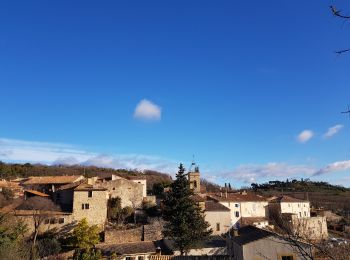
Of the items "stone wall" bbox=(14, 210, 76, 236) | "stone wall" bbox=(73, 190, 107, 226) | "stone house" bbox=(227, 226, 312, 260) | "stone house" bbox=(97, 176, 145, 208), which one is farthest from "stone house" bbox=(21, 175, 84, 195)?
"stone house" bbox=(227, 226, 312, 260)

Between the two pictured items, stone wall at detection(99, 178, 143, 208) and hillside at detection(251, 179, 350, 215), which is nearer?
stone wall at detection(99, 178, 143, 208)

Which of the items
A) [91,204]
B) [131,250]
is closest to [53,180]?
[91,204]

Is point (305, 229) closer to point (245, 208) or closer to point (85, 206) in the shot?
point (85, 206)

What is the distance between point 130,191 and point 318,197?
62233 mm

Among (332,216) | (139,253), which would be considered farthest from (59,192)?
(332,216)

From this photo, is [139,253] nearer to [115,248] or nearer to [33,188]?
[115,248]

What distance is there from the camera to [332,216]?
73562 millimetres

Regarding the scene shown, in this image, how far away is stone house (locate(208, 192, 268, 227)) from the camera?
58.8m

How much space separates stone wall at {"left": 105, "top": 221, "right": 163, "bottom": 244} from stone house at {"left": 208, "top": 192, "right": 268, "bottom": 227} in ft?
52.3

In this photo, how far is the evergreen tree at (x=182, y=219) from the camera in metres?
37.7

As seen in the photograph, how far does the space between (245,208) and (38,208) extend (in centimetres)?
3083

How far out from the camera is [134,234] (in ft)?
146

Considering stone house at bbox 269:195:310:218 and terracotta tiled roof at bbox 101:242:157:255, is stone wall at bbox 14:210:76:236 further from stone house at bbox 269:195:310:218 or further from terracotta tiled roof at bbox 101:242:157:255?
stone house at bbox 269:195:310:218

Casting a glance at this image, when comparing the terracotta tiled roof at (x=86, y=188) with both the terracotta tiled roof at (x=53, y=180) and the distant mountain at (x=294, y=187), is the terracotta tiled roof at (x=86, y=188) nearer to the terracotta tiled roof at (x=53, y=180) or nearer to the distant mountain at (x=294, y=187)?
the terracotta tiled roof at (x=53, y=180)
